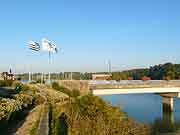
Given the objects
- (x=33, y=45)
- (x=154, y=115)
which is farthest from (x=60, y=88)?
(x=154, y=115)

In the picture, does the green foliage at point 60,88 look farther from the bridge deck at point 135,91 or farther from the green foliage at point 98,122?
the green foliage at point 98,122

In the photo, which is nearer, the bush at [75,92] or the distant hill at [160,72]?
the bush at [75,92]

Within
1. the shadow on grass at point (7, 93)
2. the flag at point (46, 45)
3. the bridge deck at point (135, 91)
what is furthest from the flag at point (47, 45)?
the shadow on grass at point (7, 93)

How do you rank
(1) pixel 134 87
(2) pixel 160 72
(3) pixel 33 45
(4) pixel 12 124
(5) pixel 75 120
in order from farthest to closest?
(2) pixel 160 72 < (3) pixel 33 45 < (1) pixel 134 87 < (5) pixel 75 120 < (4) pixel 12 124

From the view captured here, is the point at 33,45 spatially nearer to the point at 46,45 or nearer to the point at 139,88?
the point at 46,45

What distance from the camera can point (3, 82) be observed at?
4462cm

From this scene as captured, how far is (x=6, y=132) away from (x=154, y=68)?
138 m

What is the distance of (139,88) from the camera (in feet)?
176

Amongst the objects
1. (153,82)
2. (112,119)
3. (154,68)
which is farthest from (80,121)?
(154,68)

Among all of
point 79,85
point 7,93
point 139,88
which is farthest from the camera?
point 139,88

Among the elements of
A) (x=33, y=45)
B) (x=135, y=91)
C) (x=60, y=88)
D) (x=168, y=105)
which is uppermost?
(x=33, y=45)

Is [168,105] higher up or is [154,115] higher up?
[168,105]

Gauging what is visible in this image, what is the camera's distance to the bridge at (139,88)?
1983 inches

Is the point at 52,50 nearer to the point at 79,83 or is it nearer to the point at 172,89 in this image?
the point at 79,83
